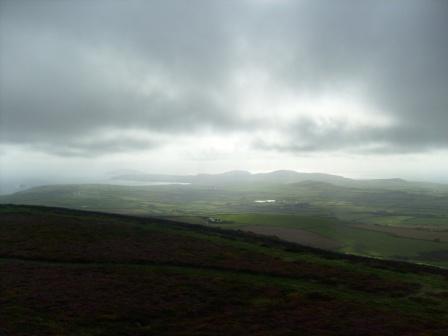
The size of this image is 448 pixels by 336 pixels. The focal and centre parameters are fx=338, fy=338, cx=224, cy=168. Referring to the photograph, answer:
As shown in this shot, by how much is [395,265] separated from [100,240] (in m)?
58.7

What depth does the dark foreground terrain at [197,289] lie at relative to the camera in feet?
111

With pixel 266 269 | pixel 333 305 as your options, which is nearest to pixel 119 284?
pixel 266 269

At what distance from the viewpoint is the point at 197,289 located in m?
44.4

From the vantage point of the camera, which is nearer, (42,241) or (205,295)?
(205,295)

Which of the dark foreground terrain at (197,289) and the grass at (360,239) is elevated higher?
the dark foreground terrain at (197,289)

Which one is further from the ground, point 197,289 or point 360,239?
point 197,289

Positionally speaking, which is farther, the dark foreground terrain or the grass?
the grass

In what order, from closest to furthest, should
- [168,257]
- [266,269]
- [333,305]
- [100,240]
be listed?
[333,305], [266,269], [168,257], [100,240]

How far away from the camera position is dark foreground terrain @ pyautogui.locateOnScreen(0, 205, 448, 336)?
33781 mm

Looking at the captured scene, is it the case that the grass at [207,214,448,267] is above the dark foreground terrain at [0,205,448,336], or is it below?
below

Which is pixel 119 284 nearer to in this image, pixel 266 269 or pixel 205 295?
pixel 205 295

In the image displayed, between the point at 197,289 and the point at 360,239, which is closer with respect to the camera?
the point at 197,289

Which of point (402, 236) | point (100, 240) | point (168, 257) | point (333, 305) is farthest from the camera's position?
point (402, 236)

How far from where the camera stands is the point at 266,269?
184ft
